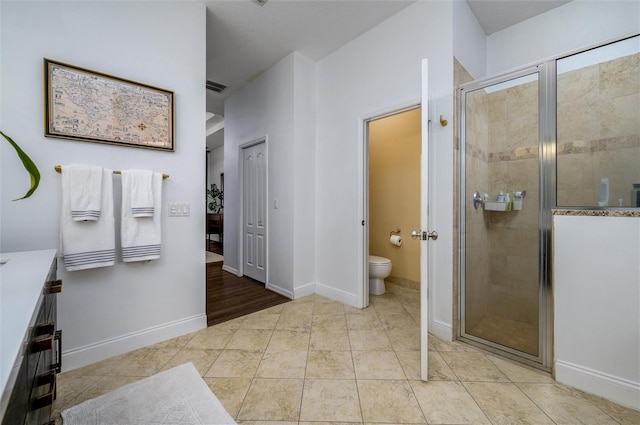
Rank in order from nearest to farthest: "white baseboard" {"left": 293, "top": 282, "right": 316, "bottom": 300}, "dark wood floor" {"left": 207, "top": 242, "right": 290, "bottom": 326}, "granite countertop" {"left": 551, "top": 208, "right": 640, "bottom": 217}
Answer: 1. "granite countertop" {"left": 551, "top": 208, "right": 640, "bottom": 217}
2. "dark wood floor" {"left": 207, "top": 242, "right": 290, "bottom": 326}
3. "white baseboard" {"left": 293, "top": 282, "right": 316, "bottom": 300}

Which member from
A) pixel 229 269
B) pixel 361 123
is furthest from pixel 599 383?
pixel 229 269

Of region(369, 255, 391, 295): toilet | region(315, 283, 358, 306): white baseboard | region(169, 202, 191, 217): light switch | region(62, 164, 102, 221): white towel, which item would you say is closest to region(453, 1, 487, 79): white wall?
region(369, 255, 391, 295): toilet

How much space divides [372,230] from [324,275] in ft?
3.73

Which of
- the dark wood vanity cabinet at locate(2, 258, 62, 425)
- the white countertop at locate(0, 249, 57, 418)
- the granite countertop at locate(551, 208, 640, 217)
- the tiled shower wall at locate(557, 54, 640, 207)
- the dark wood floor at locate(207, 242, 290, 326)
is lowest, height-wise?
the dark wood floor at locate(207, 242, 290, 326)

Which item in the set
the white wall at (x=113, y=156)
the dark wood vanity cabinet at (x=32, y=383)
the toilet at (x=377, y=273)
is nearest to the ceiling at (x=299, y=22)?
the white wall at (x=113, y=156)

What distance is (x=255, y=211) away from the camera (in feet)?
12.3

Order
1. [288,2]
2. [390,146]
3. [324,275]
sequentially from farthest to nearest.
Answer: [390,146] < [324,275] < [288,2]

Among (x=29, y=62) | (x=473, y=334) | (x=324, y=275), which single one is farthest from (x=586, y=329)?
(x=29, y=62)

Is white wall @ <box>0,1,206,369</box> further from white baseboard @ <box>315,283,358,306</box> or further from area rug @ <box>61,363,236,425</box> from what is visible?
white baseboard @ <box>315,283,358,306</box>

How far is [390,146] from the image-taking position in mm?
3650

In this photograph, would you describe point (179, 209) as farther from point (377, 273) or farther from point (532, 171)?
point (532, 171)

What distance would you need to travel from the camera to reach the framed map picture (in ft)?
5.57

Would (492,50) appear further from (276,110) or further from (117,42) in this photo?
(117,42)

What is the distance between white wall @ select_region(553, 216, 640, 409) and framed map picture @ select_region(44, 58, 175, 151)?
2857 millimetres
